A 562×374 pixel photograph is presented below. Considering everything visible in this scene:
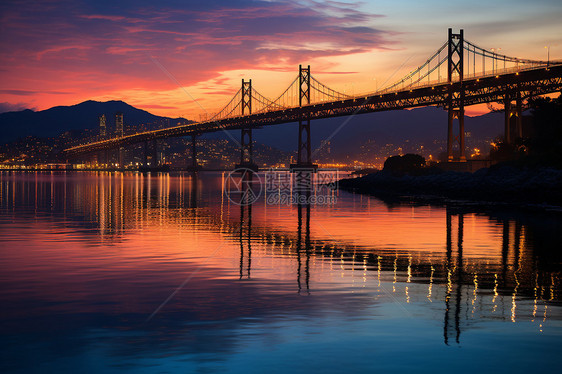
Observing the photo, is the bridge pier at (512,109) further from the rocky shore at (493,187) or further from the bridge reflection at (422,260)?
the bridge reflection at (422,260)

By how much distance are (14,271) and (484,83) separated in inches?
2247

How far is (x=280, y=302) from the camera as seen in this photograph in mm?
9414

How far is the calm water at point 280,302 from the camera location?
678 cm

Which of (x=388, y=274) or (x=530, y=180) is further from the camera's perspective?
(x=530, y=180)

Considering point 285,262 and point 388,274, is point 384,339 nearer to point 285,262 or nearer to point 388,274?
point 388,274

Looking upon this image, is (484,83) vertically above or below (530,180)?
above

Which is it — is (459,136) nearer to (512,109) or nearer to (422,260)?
(512,109)

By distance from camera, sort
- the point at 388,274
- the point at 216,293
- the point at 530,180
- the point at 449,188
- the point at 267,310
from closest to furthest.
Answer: the point at 267,310, the point at 216,293, the point at 388,274, the point at 530,180, the point at 449,188

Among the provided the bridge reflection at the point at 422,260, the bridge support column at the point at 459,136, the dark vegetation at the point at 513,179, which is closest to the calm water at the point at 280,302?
the bridge reflection at the point at 422,260

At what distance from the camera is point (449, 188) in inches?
1676

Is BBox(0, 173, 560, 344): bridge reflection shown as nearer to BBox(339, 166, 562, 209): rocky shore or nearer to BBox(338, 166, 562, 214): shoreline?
BBox(338, 166, 562, 214): shoreline

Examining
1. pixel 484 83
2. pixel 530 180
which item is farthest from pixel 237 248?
pixel 484 83

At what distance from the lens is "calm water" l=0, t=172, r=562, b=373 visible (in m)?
6.78

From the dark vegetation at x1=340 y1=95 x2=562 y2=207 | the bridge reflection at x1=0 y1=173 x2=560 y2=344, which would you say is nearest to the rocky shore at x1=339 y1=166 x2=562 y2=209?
the dark vegetation at x1=340 y1=95 x2=562 y2=207
